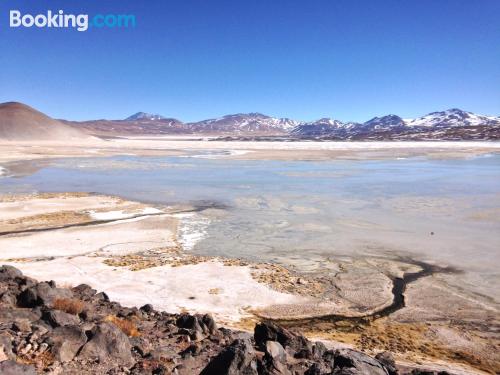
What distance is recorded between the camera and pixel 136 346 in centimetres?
649

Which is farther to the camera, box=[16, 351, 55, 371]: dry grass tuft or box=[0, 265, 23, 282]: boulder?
box=[0, 265, 23, 282]: boulder

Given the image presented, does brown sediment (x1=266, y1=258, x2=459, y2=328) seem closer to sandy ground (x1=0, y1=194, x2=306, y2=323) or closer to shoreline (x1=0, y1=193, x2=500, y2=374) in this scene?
shoreline (x1=0, y1=193, x2=500, y2=374)

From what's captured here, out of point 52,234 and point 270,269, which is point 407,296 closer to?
point 270,269

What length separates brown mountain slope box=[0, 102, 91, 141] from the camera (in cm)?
12344

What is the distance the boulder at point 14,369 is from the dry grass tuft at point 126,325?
203cm

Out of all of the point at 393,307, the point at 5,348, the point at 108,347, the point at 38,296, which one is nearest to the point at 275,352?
the point at 108,347

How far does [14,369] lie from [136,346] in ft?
6.32

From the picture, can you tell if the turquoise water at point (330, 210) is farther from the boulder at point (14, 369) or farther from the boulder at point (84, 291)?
the boulder at point (14, 369)

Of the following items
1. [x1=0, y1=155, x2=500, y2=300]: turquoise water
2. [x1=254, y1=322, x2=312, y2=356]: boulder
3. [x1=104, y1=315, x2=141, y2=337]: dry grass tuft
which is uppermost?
[x1=104, y1=315, x2=141, y2=337]: dry grass tuft

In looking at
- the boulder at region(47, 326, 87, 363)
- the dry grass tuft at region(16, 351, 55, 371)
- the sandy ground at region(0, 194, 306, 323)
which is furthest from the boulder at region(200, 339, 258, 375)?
the sandy ground at region(0, 194, 306, 323)

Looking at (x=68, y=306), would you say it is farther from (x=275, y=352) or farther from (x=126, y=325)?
(x=275, y=352)

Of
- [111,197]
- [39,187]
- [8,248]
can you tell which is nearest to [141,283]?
[8,248]

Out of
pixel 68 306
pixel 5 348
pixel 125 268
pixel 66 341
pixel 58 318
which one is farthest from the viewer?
pixel 125 268

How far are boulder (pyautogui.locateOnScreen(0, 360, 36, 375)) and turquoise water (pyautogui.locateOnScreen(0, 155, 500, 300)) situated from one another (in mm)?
8783
